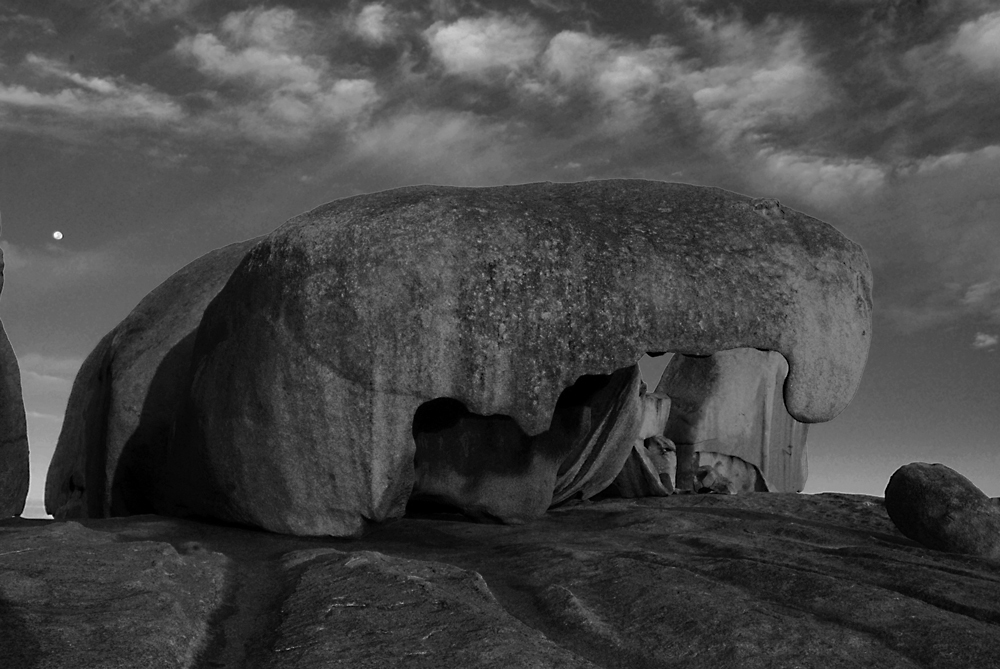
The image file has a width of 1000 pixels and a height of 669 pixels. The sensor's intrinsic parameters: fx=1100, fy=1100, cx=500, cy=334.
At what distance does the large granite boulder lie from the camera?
978cm

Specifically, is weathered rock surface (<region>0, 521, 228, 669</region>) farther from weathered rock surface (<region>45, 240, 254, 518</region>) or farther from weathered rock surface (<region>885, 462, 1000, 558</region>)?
weathered rock surface (<region>885, 462, 1000, 558</region>)

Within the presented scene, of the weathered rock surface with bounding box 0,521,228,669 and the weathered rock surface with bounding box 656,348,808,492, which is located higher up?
the weathered rock surface with bounding box 656,348,808,492

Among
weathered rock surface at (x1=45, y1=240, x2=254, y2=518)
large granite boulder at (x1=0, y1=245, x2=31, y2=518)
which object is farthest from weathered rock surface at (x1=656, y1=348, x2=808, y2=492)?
large granite boulder at (x1=0, y1=245, x2=31, y2=518)

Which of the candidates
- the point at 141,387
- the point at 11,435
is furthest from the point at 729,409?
the point at 11,435

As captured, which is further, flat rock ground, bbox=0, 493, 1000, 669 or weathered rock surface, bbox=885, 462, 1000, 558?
weathered rock surface, bbox=885, 462, 1000, 558

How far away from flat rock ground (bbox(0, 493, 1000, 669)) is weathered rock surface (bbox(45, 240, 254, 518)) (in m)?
2.49

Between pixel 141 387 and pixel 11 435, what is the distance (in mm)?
1267

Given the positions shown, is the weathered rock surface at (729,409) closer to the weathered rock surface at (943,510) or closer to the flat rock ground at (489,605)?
the weathered rock surface at (943,510)

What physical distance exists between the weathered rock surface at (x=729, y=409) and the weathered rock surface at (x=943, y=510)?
7.14 m

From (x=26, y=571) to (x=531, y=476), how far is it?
477 cm

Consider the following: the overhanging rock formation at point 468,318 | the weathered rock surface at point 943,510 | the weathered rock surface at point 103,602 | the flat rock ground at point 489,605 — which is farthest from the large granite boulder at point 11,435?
the weathered rock surface at point 943,510

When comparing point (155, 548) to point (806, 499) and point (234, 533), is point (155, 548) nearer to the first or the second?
point (234, 533)

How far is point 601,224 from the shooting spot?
850cm

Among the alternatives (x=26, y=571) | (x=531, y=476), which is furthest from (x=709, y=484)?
(x=26, y=571)
